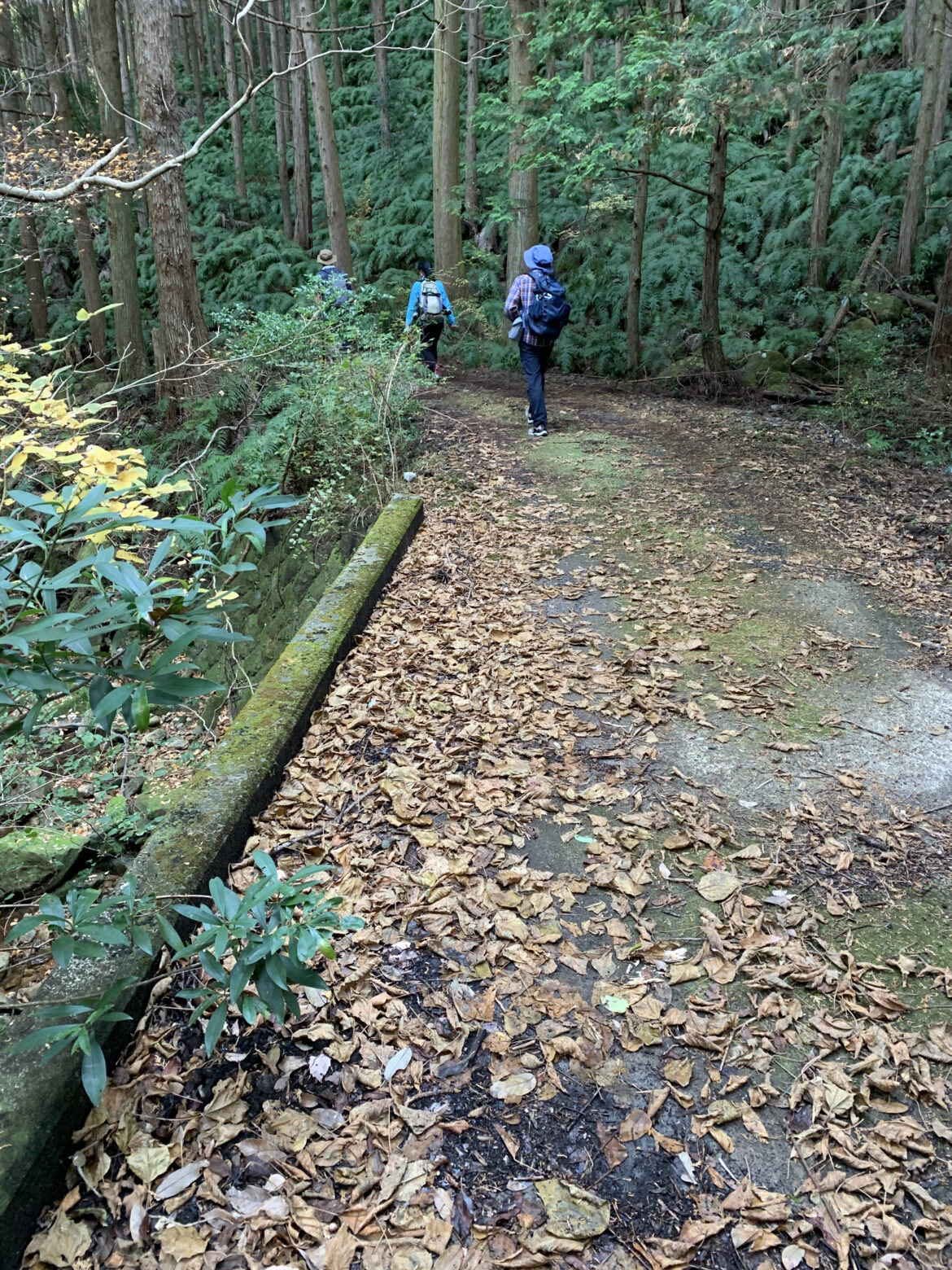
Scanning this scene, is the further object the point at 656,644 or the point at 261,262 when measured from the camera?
the point at 261,262

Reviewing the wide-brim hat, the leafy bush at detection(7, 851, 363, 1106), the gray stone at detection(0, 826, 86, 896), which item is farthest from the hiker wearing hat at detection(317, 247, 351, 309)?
the leafy bush at detection(7, 851, 363, 1106)

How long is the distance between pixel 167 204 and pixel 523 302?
533cm

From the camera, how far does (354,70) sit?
94.2 feet

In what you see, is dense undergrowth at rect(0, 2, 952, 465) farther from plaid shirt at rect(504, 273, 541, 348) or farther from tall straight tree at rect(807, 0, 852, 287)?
plaid shirt at rect(504, 273, 541, 348)

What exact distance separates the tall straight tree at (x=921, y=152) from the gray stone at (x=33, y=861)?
15418 mm

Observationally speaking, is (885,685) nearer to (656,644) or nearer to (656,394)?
(656,644)

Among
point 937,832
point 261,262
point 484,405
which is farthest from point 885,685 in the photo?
point 261,262

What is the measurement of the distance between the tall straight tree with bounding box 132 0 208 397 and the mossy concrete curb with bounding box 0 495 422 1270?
5743 millimetres

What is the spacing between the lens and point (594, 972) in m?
2.88

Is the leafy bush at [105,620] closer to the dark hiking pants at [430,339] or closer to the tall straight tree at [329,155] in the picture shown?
the dark hiking pants at [430,339]

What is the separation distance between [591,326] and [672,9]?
17.0 ft

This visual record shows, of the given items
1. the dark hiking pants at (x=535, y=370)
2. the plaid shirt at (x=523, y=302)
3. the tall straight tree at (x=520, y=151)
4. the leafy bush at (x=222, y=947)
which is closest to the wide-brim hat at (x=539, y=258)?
the plaid shirt at (x=523, y=302)

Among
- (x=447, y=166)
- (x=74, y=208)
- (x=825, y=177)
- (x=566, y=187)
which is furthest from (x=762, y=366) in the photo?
(x=74, y=208)

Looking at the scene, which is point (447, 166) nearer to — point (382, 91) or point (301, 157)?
point (301, 157)
